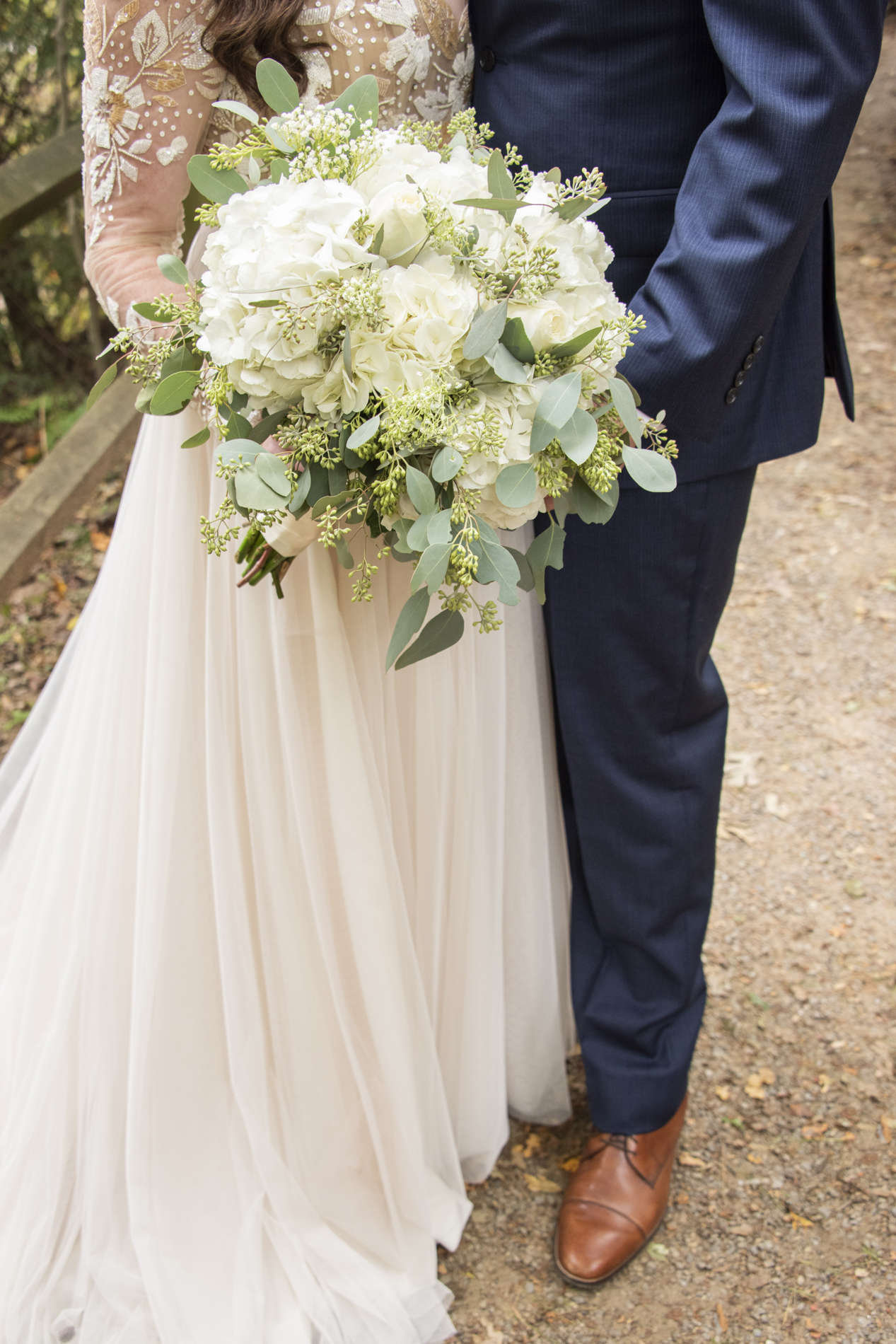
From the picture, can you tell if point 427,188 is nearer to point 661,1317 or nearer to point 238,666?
point 238,666

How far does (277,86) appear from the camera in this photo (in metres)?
1.15

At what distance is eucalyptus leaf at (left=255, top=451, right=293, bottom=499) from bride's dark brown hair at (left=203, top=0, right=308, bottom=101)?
20.5 inches

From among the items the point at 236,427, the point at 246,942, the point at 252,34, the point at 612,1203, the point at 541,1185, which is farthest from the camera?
the point at 541,1185

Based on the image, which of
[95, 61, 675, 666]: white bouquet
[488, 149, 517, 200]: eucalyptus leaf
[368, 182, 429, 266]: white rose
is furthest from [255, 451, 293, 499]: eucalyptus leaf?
[488, 149, 517, 200]: eucalyptus leaf

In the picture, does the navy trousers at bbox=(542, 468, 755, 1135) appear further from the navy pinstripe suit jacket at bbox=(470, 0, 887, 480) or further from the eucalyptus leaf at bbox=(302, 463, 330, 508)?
the eucalyptus leaf at bbox=(302, 463, 330, 508)

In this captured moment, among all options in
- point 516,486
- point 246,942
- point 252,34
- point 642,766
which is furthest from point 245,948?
point 252,34

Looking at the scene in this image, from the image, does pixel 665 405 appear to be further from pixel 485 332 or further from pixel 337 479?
pixel 337 479

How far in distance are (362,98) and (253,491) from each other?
47 centimetres

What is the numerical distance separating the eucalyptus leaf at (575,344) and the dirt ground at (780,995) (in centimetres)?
147

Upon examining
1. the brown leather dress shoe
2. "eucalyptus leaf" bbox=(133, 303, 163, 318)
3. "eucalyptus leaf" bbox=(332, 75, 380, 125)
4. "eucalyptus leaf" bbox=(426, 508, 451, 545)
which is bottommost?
the brown leather dress shoe

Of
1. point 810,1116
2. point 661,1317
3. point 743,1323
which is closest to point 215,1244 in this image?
point 661,1317

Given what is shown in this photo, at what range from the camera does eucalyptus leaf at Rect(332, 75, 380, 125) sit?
1157 millimetres

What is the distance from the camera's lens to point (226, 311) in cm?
108

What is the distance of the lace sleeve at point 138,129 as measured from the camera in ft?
4.19
